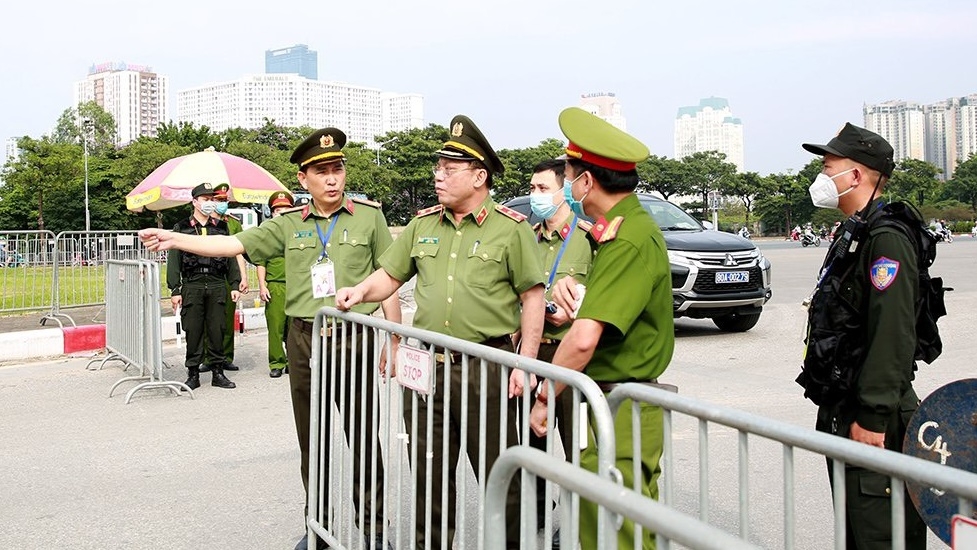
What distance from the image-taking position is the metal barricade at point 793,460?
172 centimetres

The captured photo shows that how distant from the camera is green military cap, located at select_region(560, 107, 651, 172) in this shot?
3220mm

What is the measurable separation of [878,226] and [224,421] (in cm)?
549

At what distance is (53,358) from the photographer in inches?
427

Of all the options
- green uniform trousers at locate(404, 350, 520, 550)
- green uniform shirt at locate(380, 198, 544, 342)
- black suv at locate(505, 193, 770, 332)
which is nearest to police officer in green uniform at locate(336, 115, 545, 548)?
green uniform shirt at locate(380, 198, 544, 342)

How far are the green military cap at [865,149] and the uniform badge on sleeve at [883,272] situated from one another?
448mm

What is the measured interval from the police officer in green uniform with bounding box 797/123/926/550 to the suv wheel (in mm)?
8440

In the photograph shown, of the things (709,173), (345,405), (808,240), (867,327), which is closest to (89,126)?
(709,173)

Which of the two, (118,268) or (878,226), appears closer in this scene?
(878,226)

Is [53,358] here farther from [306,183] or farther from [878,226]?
[878,226]

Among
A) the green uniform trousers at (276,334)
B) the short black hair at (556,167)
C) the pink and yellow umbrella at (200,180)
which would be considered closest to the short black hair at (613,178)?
the short black hair at (556,167)

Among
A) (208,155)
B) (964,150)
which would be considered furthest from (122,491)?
(964,150)

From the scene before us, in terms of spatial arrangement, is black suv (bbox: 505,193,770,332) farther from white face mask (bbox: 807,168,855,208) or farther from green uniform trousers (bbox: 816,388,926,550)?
green uniform trousers (bbox: 816,388,926,550)

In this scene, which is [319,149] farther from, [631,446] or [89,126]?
[89,126]

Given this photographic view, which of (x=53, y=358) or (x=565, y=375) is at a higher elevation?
(x=565, y=375)
